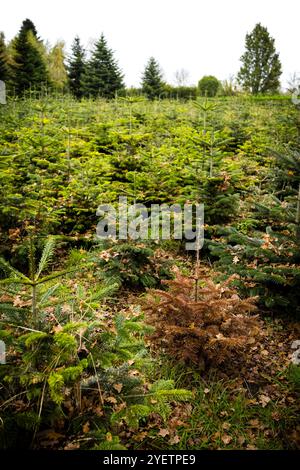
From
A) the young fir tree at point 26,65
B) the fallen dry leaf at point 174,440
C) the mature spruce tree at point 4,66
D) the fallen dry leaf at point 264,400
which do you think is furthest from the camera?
the mature spruce tree at point 4,66

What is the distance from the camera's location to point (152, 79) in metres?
21.2

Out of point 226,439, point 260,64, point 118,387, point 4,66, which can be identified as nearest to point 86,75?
point 4,66

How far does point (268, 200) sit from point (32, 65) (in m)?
22.3

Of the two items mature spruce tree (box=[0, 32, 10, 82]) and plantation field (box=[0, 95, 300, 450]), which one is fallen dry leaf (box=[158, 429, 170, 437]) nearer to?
plantation field (box=[0, 95, 300, 450])

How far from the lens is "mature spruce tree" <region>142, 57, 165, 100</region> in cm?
2084

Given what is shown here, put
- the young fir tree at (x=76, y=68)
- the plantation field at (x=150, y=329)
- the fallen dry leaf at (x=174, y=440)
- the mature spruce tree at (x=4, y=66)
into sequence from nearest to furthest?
1. the plantation field at (x=150, y=329)
2. the fallen dry leaf at (x=174, y=440)
3. the mature spruce tree at (x=4, y=66)
4. the young fir tree at (x=76, y=68)

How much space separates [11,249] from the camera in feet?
15.5

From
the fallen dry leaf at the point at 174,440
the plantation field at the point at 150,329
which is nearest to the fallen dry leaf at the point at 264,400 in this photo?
the plantation field at the point at 150,329

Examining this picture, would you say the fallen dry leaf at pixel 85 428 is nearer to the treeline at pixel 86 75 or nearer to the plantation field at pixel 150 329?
the plantation field at pixel 150 329

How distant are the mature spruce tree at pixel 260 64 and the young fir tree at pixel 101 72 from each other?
18.4 metres

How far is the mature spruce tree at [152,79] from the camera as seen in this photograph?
20.8 m

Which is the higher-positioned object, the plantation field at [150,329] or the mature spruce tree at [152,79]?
the mature spruce tree at [152,79]

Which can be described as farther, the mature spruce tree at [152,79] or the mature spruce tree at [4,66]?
the mature spruce tree at [4,66]
